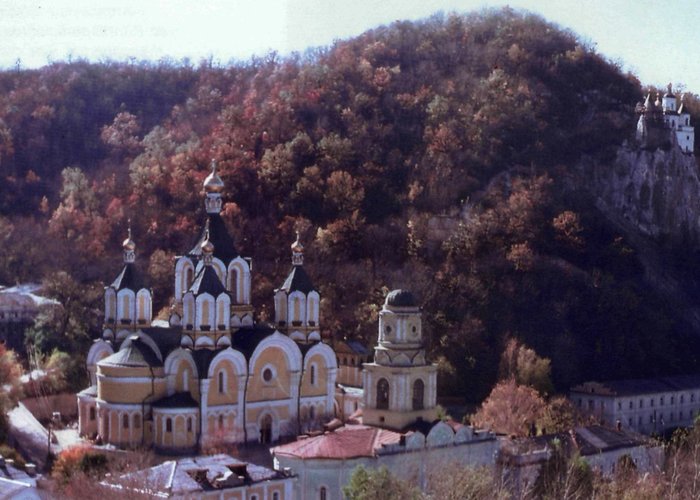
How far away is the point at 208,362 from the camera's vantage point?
35.8m

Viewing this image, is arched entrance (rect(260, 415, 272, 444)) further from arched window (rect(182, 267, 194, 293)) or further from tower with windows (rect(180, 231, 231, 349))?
arched window (rect(182, 267, 194, 293))

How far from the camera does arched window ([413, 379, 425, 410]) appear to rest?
1328 inches

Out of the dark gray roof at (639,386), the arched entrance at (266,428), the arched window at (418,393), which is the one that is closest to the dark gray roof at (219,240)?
the arched entrance at (266,428)

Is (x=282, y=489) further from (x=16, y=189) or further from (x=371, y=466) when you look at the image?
(x=16, y=189)

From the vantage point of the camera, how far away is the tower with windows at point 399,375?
3344 centimetres

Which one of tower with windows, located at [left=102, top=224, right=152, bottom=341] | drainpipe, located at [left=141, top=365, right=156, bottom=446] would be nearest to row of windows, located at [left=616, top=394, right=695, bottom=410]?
tower with windows, located at [left=102, top=224, right=152, bottom=341]

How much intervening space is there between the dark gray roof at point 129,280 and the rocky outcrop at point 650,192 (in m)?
26.1

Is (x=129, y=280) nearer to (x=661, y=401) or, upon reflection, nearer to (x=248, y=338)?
(x=248, y=338)

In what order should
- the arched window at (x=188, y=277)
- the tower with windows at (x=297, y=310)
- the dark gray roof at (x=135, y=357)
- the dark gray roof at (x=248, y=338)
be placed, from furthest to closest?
the arched window at (x=188, y=277) → the tower with windows at (x=297, y=310) → the dark gray roof at (x=248, y=338) → the dark gray roof at (x=135, y=357)

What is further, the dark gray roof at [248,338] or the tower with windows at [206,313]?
the dark gray roof at [248,338]

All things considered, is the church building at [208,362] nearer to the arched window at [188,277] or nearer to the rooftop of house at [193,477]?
the arched window at [188,277]

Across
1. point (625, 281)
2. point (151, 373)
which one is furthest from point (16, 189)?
point (151, 373)

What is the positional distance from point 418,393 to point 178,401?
20.6ft

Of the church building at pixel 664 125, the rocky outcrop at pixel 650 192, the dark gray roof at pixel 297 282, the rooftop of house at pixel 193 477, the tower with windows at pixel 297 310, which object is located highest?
the church building at pixel 664 125
